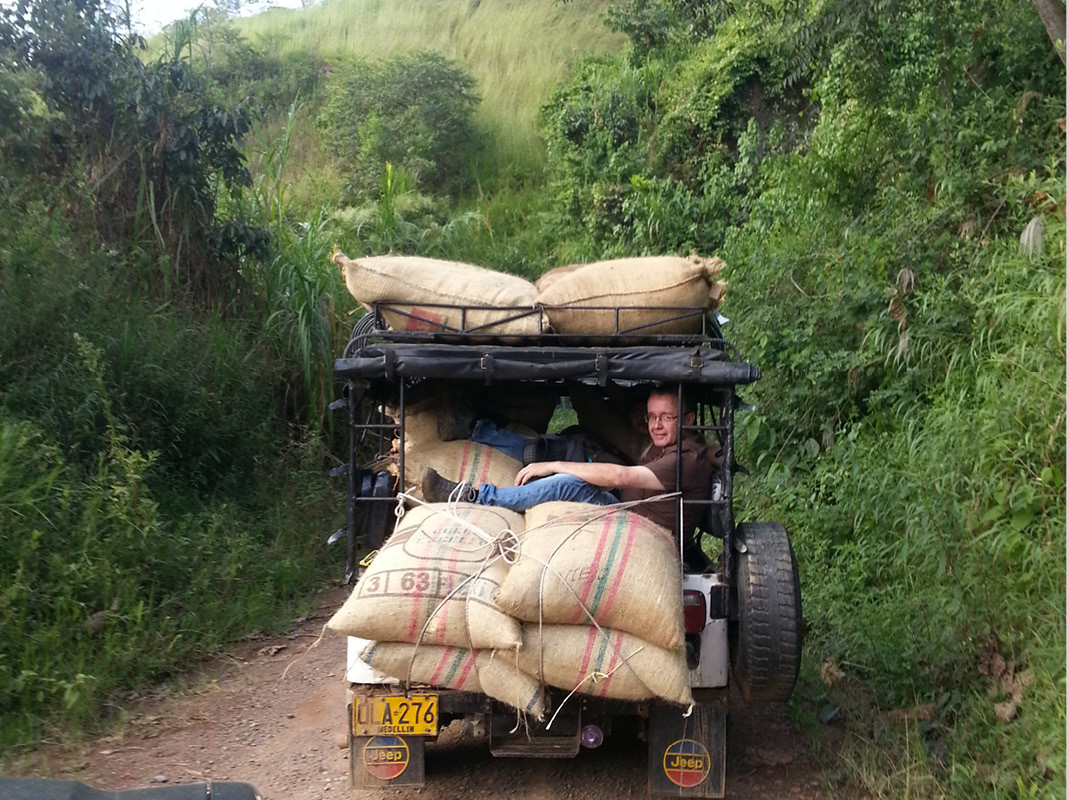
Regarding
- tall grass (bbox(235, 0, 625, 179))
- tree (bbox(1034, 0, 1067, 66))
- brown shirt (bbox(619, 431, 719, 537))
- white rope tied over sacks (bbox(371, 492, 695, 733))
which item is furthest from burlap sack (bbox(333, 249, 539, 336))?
tall grass (bbox(235, 0, 625, 179))

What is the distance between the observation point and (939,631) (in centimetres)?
502

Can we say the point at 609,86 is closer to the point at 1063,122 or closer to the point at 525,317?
the point at 1063,122

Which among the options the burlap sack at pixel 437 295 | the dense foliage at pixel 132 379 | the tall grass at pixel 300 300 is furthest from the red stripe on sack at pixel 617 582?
the tall grass at pixel 300 300

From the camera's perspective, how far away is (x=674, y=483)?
444cm

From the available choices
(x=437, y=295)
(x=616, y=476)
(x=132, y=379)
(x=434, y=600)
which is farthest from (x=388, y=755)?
(x=132, y=379)

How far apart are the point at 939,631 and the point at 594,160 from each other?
38.2 ft

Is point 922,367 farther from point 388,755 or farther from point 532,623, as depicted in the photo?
point 388,755

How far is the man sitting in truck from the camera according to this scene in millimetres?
4402

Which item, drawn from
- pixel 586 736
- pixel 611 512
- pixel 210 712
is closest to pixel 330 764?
pixel 210 712

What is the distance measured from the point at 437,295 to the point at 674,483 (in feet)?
4.56

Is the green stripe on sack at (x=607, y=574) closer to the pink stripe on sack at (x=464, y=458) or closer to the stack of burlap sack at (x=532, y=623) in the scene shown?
the stack of burlap sack at (x=532, y=623)

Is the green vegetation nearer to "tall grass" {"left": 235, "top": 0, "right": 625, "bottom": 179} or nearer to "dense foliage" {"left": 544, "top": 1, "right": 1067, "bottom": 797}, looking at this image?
"dense foliage" {"left": 544, "top": 1, "right": 1067, "bottom": 797}

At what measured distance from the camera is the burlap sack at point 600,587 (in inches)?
143

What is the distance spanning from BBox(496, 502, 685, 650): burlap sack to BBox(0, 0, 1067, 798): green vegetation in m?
1.47
